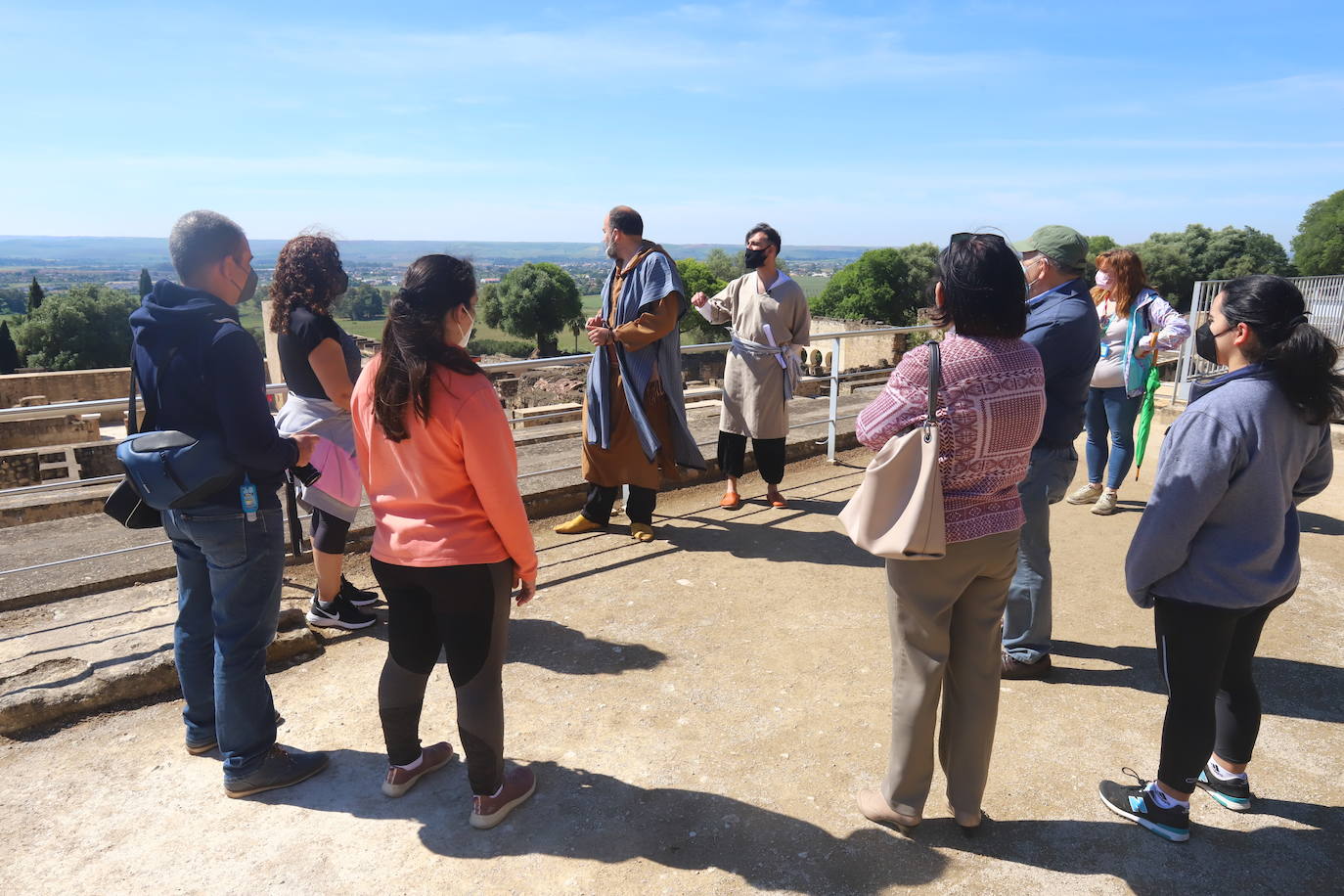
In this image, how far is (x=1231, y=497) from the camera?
88.8 inches

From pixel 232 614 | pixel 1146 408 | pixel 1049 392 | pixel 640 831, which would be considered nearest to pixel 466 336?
pixel 232 614

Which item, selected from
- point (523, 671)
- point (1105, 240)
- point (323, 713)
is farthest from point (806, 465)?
point (1105, 240)

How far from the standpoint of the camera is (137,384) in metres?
2.71

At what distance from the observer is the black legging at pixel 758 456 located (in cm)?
580

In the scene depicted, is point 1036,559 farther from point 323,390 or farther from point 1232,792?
point 323,390

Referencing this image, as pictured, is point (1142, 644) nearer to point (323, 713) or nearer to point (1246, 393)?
point (1246, 393)

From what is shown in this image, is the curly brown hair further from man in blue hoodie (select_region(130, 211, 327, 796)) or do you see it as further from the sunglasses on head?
the sunglasses on head

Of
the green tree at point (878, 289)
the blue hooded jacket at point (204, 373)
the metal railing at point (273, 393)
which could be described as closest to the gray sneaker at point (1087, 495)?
the metal railing at point (273, 393)

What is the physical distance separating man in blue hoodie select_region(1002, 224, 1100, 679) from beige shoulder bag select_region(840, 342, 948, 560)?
1.13m

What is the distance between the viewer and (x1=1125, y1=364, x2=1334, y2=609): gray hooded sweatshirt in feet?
7.28

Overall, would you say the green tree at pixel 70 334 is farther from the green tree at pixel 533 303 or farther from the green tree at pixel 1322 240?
the green tree at pixel 1322 240

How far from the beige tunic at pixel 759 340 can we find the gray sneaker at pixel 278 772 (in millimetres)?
3540

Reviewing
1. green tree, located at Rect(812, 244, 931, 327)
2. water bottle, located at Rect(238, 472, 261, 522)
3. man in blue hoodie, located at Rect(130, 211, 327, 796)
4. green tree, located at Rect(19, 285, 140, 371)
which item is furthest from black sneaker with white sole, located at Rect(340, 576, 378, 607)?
green tree, located at Rect(812, 244, 931, 327)

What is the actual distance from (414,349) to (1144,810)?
2.56m
